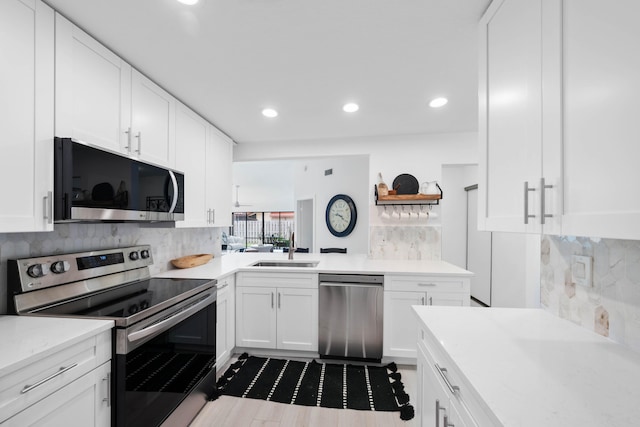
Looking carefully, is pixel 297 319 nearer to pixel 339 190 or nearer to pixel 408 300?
pixel 408 300

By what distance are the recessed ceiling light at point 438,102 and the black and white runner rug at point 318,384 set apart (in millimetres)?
2340

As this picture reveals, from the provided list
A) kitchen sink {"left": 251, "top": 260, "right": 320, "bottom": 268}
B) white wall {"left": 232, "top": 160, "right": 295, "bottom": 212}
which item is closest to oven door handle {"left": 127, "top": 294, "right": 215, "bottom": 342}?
kitchen sink {"left": 251, "top": 260, "right": 320, "bottom": 268}

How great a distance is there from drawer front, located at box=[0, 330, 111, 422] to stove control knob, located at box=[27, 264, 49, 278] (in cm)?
53

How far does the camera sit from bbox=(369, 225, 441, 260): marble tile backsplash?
327 centimetres

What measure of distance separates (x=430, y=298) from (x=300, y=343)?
1292 mm

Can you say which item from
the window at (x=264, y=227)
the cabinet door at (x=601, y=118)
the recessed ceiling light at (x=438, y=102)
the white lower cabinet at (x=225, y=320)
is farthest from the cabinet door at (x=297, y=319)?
the window at (x=264, y=227)

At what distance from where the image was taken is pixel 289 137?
3.41 meters

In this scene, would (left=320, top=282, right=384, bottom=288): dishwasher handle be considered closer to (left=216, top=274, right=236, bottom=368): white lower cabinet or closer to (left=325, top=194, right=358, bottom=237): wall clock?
(left=216, top=274, right=236, bottom=368): white lower cabinet

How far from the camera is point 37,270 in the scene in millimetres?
1458

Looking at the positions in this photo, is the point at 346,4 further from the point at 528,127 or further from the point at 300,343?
the point at 300,343

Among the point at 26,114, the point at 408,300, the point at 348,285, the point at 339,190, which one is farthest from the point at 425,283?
the point at 339,190

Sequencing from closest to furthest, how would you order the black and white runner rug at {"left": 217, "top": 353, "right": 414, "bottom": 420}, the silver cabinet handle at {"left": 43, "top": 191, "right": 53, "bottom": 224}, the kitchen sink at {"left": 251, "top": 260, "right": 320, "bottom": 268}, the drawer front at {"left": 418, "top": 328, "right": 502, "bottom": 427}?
the drawer front at {"left": 418, "top": 328, "right": 502, "bottom": 427} → the silver cabinet handle at {"left": 43, "top": 191, "right": 53, "bottom": 224} → the black and white runner rug at {"left": 217, "top": 353, "right": 414, "bottom": 420} → the kitchen sink at {"left": 251, "top": 260, "right": 320, "bottom": 268}

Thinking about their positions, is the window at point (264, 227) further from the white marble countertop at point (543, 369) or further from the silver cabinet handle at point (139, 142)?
the white marble countertop at point (543, 369)

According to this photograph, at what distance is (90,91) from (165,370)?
1.57 metres
